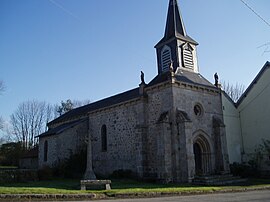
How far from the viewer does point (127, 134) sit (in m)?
→ 23.4

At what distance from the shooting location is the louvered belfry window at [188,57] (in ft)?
77.1

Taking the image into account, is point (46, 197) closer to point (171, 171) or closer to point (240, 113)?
→ point (171, 171)

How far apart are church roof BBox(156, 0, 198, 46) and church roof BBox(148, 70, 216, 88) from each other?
120 inches

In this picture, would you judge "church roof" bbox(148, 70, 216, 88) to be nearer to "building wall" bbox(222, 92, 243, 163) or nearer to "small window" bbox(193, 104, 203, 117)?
"small window" bbox(193, 104, 203, 117)

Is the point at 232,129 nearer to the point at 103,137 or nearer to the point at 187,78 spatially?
the point at 187,78

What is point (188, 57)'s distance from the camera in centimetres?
2388

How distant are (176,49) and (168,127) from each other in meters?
7.09

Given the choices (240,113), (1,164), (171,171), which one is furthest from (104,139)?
(1,164)

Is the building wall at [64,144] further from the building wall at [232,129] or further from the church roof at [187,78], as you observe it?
the building wall at [232,129]

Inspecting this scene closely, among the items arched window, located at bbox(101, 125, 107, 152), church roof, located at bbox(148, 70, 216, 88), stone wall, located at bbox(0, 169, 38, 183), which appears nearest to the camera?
stone wall, located at bbox(0, 169, 38, 183)

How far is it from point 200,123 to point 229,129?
458 cm

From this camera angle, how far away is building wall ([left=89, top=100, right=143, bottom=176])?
22422mm

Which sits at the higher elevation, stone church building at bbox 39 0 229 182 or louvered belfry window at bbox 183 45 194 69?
louvered belfry window at bbox 183 45 194 69

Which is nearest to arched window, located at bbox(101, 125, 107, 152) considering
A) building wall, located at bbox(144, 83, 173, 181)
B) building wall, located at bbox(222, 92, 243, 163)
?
building wall, located at bbox(144, 83, 173, 181)
